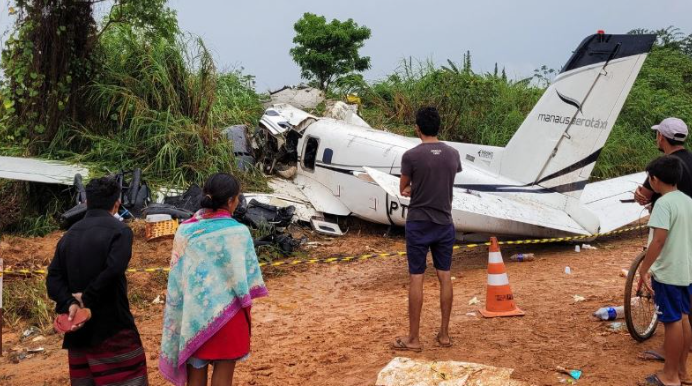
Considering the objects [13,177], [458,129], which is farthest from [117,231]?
[458,129]

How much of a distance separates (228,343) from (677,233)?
3139 millimetres

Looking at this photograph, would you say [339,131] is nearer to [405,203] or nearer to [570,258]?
[405,203]

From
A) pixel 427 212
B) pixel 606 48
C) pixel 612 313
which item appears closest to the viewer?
pixel 427 212

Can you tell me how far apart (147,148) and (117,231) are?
8633mm

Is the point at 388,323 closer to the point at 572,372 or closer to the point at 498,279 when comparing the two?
the point at 498,279

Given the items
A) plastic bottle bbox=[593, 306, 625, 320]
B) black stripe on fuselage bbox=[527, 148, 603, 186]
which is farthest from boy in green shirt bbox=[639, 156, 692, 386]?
black stripe on fuselage bbox=[527, 148, 603, 186]

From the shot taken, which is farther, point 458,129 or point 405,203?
point 458,129

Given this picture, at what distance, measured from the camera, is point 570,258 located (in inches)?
353

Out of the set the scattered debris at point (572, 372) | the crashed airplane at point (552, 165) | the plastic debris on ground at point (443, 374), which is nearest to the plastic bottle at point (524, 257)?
the crashed airplane at point (552, 165)

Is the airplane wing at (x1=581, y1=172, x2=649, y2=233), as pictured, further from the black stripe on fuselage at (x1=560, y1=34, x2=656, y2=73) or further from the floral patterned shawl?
the floral patterned shawl

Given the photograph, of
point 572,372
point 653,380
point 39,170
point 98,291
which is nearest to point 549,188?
point 572,372

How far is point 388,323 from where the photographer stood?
21.1 feet

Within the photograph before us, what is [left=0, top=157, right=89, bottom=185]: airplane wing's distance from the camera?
10.6 m

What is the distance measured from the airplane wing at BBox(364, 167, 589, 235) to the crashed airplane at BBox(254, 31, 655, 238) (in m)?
0.02
